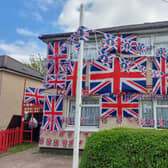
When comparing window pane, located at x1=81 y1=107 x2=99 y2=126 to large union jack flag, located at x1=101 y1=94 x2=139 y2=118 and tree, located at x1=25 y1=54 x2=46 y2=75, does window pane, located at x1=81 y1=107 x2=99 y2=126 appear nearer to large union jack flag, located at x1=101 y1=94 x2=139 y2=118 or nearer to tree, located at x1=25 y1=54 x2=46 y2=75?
large union jack flag, located at x1=101 y1=94 x2=139 y2=118

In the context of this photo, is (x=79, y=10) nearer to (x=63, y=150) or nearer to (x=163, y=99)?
(x=163, y=99)

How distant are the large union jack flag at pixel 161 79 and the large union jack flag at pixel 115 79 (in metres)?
0.61

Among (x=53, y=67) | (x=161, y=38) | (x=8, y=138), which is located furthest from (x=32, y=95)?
(x=161, y=38)

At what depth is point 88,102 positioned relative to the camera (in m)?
7.34

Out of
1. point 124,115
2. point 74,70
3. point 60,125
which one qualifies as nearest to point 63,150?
point 60,125

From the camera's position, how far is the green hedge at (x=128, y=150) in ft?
10.7

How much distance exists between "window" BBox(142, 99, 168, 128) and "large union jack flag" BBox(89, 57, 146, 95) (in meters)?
0.91

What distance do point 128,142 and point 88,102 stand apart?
158 inches

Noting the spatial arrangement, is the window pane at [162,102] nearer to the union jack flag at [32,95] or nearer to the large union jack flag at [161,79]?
the large union jack flag at [161,79]

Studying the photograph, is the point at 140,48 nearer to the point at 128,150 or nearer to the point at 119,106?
the point at 119,106

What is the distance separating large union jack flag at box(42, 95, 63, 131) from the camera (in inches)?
288

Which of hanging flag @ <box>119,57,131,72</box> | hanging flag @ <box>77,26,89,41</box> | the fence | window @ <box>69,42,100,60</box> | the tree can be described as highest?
the tree

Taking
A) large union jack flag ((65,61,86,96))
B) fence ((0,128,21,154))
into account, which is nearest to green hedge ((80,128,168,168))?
large union jack flag ((65,61,86,96))

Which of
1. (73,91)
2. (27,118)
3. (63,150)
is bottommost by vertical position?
(63,150)
